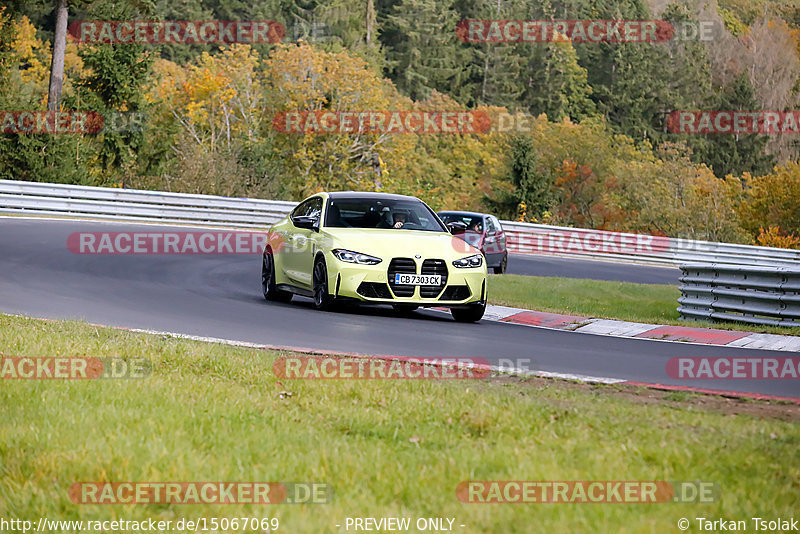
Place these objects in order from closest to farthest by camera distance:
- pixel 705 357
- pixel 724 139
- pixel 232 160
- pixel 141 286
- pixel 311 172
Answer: pixel 705 357, pixel 141 286, pixel 232 160, pixel 311 172, pixel 724 139

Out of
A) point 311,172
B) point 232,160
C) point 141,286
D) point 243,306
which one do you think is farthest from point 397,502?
point 311,172

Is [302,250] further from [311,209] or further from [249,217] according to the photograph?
[249,217]

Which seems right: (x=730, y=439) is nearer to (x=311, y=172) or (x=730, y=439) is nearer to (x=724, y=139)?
(x=311, y=172)

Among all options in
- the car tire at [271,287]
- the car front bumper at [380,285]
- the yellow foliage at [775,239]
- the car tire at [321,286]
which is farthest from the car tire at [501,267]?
the yellow foliage at [775,239]

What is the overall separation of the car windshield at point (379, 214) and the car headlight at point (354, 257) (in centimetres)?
→ 93

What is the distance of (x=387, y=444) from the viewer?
6387 millimetres

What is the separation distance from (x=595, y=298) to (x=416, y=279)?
9804mm

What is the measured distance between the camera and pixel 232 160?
42.3 m

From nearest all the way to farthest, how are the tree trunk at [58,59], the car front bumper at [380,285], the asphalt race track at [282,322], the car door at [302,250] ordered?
the asphalt race track at [282,322]
the car front bumper at [380,285]
the car door at [302,250]
the tree trunk at [58,59]

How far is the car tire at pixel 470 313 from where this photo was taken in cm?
1433

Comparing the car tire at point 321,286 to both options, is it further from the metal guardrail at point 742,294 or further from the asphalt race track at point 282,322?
the metal guardrail at point 742,294

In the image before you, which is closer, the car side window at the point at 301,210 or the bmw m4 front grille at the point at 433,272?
the bmw m4 front grille at the point at 433,272

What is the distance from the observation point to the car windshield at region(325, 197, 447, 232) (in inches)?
582

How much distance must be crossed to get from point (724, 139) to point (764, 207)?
34204mm
